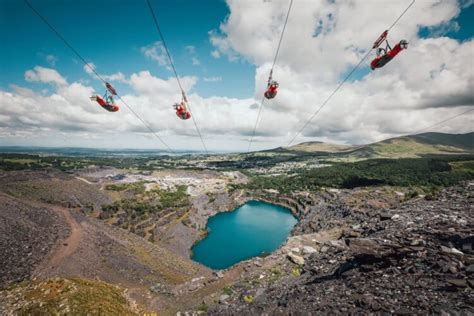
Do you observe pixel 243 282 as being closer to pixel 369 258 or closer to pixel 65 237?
pixel 369 258

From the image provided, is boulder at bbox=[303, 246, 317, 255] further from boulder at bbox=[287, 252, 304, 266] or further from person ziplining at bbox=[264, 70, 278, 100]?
person ziplining at bbox=[264, 70, 278, 100]

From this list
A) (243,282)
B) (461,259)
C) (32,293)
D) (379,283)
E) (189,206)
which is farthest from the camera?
(189,206)

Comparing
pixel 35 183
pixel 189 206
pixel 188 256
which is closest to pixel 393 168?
pixel 189 206

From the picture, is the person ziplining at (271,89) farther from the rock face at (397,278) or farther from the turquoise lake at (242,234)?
the turquoise lake at (242,234)

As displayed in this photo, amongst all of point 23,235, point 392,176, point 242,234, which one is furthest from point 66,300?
point 392,176

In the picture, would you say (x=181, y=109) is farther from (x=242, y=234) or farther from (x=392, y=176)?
(x=392, y=176)

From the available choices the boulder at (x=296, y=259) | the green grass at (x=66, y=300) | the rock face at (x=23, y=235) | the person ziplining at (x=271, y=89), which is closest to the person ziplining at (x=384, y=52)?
the person ziplining at (x=271, y=89)
